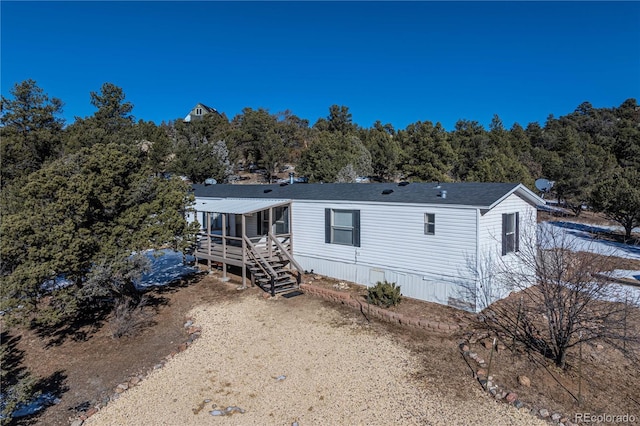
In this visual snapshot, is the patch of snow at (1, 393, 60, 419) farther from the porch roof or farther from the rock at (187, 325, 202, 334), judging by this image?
the porch roof

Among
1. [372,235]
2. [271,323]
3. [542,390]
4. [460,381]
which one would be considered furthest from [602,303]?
[271,323]

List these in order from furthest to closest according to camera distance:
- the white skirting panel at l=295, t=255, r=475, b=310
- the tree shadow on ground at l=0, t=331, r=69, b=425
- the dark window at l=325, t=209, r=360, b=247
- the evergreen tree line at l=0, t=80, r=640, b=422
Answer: the dark window at l=325, t=209, r=360, b=247 → the white skirting panel at l=295, t=255, r=475, b=310 → the evergreen tree line at l=0, t=80, r=640, b=422 → the tree shadow on ground at l=0, t=331, r=69, b=425

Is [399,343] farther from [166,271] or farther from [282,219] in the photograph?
[166,271]

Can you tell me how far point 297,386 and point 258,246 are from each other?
316 inches

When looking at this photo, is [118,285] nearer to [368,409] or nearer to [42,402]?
[42,402]

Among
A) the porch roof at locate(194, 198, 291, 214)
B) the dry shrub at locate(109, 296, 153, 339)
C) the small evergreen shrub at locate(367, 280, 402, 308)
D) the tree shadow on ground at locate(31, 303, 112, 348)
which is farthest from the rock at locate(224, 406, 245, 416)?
the porch roof at locate(194, 198, 291, 214)

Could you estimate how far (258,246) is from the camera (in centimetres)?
1409

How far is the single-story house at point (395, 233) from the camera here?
10023 millimetres

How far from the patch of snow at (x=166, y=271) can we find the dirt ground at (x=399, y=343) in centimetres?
223

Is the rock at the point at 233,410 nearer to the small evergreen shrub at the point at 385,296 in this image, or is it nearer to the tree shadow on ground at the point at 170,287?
the small evergreen shrub at the point at 385,296

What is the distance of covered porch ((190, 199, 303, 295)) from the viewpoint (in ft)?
40.9

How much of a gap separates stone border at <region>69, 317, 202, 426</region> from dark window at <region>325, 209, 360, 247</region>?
561 cm

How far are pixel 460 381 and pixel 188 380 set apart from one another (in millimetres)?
5182

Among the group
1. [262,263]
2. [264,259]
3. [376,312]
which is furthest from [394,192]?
[262,263]
